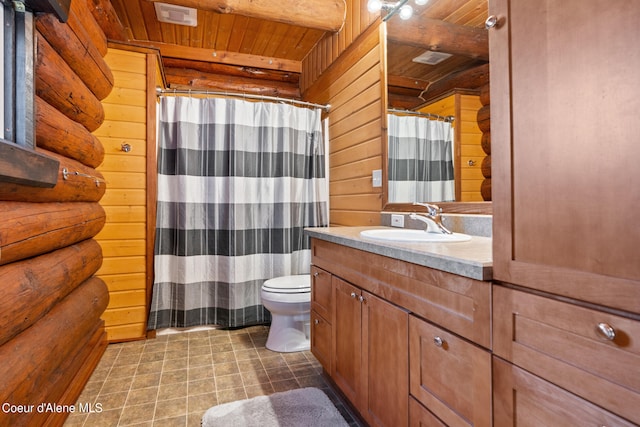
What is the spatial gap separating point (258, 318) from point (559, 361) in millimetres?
2323

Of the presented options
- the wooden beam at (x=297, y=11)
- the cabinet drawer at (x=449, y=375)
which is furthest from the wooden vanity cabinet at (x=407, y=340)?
the wooden beam at (x=297, y=11)

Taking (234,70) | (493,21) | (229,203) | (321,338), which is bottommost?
(321,338)

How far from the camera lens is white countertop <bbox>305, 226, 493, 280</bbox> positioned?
85 centimetres

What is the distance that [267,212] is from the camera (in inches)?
108

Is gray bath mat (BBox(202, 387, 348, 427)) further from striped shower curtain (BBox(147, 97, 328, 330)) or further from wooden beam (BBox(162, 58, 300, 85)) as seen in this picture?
wooden beam (BBox(162, 58, 300, 85))

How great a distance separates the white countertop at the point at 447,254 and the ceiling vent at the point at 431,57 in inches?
36.2

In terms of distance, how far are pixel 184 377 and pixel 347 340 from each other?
1088 mm

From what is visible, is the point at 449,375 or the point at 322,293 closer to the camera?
the point at 449,375

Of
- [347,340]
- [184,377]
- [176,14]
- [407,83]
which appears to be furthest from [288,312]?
[176,14]

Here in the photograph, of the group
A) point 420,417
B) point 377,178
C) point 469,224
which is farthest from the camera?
point 377,178

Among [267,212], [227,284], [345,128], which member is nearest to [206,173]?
[267,212]

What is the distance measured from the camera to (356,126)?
238cm

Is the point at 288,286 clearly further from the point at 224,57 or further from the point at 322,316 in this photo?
the point at 224,57

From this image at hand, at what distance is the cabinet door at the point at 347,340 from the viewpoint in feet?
4.76
